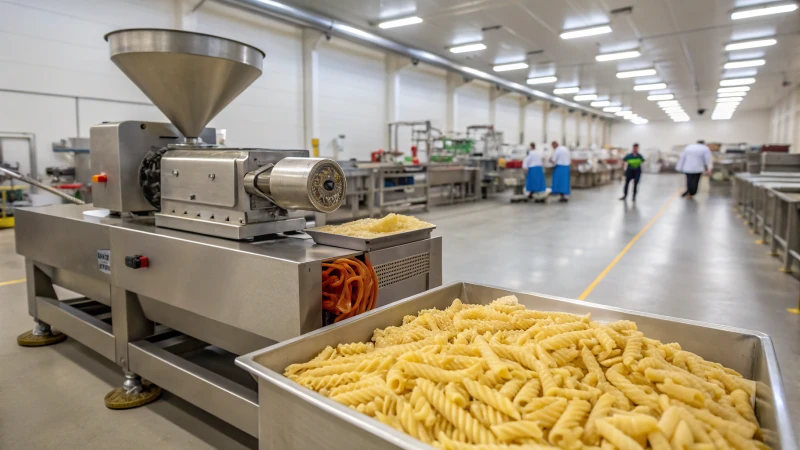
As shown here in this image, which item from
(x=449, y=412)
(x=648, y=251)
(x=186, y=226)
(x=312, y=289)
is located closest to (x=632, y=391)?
(x=449, y=412)

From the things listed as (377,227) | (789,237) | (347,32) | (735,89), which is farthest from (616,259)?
(735,89)

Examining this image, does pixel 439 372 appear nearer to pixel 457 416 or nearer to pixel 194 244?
pixel 457 416

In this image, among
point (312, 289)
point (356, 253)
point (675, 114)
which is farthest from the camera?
point (675, 114)

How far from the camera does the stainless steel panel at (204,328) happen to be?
1.70m

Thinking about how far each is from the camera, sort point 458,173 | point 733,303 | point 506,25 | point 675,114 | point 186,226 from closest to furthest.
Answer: point 186,226, point 733,303, point 506,25, point 458,173, point 675,114

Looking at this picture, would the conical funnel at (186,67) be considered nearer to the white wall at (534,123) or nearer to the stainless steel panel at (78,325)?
the stainless steel panel at (78,325)

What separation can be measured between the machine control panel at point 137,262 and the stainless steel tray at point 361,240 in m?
0.69

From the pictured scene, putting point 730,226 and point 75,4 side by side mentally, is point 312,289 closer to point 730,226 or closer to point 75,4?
point 75,4

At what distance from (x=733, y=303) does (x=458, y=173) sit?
7732mm

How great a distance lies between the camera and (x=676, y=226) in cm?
736

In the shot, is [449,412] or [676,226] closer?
[449,412]

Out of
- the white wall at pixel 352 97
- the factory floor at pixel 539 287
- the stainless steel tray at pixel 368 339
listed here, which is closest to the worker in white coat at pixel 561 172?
the factory floor at pixel 539 287

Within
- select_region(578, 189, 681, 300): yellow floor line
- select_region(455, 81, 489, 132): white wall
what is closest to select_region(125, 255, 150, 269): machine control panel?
select_region(578, 189, 681, 300): yellow floor line

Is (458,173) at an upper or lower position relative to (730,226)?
upper
